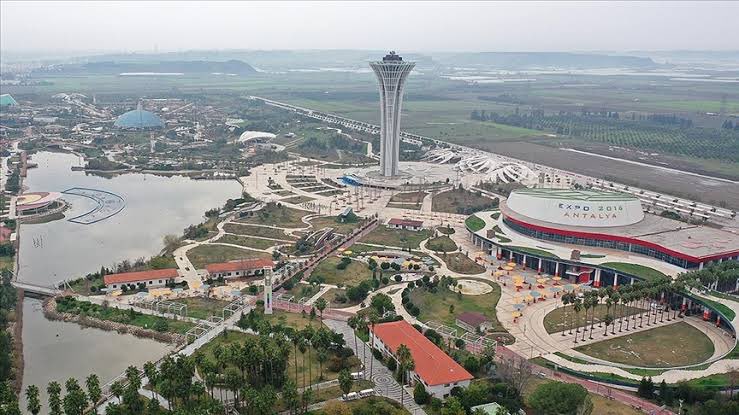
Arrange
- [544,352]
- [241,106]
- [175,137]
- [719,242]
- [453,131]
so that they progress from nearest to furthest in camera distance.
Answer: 1. [544,352]
2. [719,242]
3. [175,137]
4. [453,131]
5. [241,106]

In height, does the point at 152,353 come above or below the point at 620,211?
below

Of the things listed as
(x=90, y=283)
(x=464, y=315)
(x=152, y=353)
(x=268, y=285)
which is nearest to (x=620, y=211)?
(x=464, y=315)

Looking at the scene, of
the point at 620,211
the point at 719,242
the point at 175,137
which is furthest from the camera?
the point at 175,137

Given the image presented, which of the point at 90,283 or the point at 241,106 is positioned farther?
the point at 241,106

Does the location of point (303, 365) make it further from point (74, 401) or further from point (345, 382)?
point (74, 401)

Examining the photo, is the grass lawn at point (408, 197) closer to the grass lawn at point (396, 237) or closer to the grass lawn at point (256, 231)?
the grass lawn at point (396, 237)

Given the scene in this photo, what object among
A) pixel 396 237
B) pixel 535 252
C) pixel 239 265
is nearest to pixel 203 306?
pixel 239 265

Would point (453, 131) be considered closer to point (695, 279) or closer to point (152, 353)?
point (695, 279)

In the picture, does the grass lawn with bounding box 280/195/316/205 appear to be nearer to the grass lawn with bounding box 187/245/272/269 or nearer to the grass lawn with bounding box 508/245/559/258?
the grass lawn with bounding box 187/245/272/269
